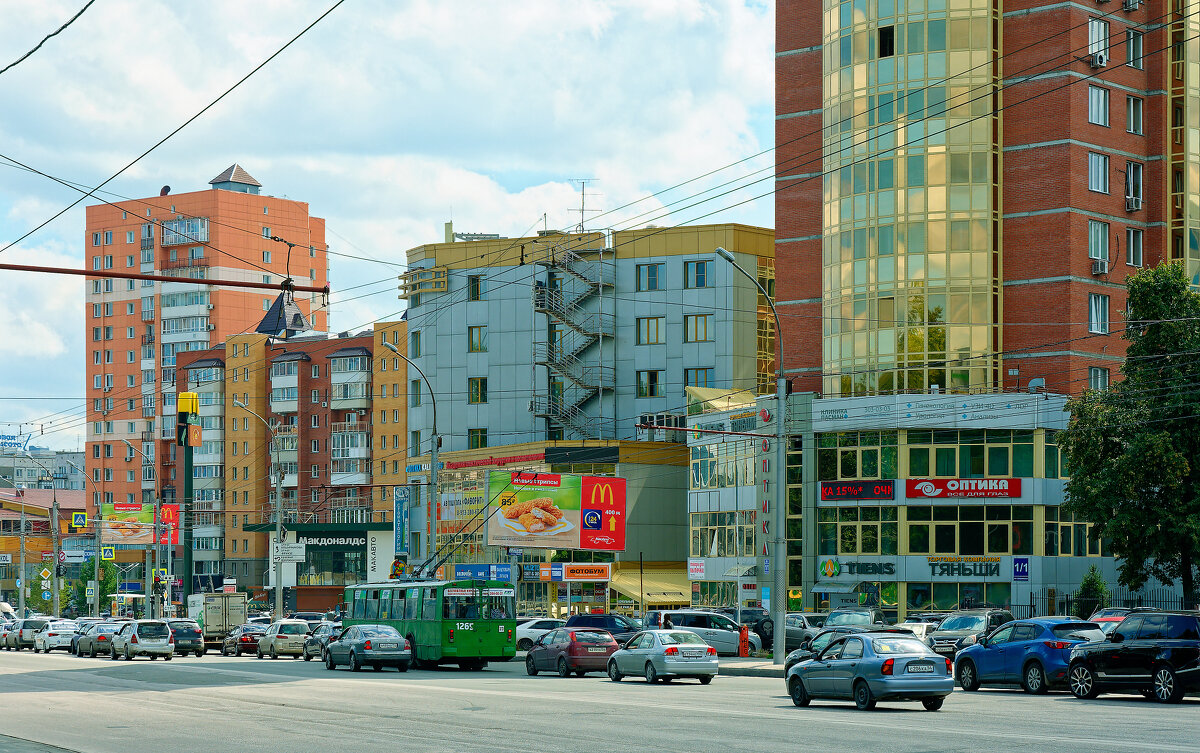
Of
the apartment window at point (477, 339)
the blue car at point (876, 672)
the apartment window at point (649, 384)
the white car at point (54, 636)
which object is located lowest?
the white car at point (54, 636)

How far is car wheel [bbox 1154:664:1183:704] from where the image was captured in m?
25.2

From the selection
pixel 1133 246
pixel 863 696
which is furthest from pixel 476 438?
pixel 863 696

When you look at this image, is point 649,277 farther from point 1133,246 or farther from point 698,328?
point 1133,246

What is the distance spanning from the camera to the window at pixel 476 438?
90250 millimetres

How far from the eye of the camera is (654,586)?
7762 centimetres

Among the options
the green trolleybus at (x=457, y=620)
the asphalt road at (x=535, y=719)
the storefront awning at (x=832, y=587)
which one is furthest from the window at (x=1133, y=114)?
the asphalt road at (x=535, y=719)

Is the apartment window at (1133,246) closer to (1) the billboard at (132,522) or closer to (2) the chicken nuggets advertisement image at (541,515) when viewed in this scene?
(2) the chicken nuggets advertisement image at (541,515)

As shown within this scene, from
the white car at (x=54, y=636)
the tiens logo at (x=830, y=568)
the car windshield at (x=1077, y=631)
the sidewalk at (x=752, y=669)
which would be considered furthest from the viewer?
the white car at (x=54, y=636)

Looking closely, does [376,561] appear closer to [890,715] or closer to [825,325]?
[825,325]

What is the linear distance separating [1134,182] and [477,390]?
43.3 metres

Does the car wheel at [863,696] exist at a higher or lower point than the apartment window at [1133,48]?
lower

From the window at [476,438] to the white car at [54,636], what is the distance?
98.7ft

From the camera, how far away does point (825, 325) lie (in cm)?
6309

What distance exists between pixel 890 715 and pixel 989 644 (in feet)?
28.5
